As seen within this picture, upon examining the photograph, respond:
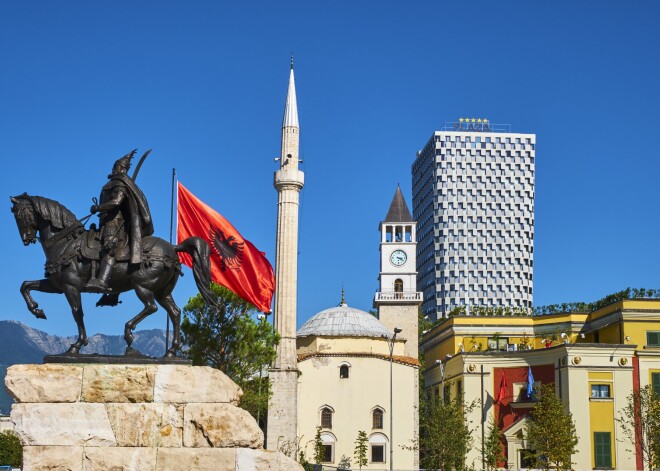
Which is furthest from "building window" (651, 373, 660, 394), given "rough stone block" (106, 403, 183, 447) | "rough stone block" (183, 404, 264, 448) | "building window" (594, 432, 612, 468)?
"rough stone block" (106, 403, 183, 447)

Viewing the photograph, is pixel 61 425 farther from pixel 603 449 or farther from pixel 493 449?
pixel 603 449

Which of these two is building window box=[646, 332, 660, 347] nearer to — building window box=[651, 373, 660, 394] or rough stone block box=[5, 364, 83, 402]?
building window box=[651, 373, 660, 394]

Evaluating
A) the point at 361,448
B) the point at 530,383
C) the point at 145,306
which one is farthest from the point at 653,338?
the point at 145,306

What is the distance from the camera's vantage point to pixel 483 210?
417ft

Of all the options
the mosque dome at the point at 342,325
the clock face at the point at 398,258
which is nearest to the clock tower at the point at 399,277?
the clock face at the point at 398,258

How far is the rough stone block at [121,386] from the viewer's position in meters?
11.8

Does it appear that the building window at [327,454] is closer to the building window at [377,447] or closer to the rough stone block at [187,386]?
the building window at [377,447]

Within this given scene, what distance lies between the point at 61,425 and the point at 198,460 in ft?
5.96

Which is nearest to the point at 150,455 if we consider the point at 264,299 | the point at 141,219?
the point at 141,219

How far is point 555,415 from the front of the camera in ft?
142

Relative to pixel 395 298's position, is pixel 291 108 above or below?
above

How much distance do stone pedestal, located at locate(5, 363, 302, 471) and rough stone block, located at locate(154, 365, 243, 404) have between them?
0.01 m

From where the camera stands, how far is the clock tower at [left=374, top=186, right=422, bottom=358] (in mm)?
71562

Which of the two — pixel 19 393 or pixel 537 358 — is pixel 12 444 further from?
pixel 19 393
